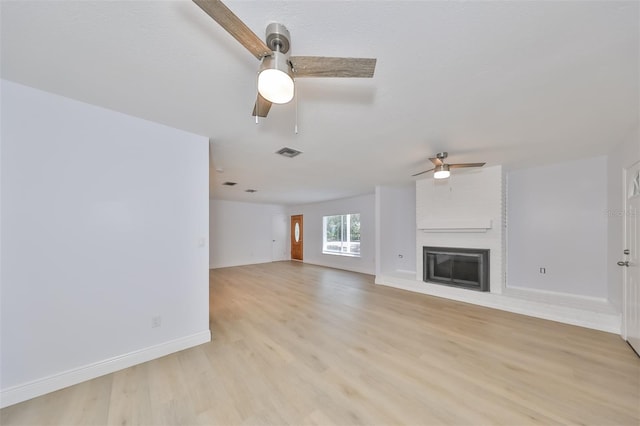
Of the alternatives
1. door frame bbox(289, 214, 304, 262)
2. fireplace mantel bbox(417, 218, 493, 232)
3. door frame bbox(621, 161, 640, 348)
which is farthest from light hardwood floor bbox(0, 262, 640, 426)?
door frame bbox(289, 214, 304, 262)

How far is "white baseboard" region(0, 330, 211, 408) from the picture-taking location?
1832 millimetres

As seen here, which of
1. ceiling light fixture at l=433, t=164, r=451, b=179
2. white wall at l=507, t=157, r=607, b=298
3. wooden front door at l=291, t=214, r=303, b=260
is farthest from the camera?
wooden front door at l=291, t=214, r=303, b=260

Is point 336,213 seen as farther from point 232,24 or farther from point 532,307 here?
point 232,24

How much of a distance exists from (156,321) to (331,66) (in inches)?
115

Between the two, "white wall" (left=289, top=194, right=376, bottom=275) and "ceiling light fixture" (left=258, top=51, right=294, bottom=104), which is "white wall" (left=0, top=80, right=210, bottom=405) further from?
"white wall" (left=289, top=194, right=376, bottom=275)

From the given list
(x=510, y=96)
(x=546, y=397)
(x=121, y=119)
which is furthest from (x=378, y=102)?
(x=546, y=397)

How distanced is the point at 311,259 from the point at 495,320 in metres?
6.29

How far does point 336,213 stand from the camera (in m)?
8.25

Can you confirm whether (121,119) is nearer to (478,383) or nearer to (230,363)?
(230,363)

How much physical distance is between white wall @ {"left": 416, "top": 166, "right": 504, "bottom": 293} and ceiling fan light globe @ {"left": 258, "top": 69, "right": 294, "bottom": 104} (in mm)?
4423

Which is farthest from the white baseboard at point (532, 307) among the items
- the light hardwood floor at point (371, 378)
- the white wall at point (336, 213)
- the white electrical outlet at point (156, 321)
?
the white electrical outlet at point (156, 321)

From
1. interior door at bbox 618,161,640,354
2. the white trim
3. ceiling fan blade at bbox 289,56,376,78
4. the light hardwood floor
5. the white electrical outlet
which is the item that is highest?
ceiling fan blade at bbox 289,56,376,78

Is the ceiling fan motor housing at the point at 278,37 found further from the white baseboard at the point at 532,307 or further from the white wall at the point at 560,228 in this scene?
the white wall at the point at 560,228

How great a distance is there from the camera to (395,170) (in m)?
4.41
